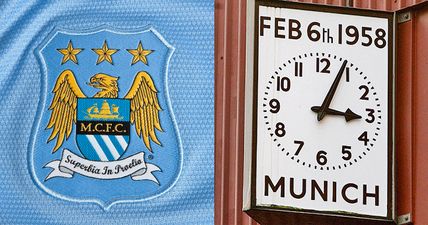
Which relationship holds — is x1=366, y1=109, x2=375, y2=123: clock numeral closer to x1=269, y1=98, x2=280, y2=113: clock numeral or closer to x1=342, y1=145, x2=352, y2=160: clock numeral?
x1=342, y1=145, x2=352, y2=160: clock numeral

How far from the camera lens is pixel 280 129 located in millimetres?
10164

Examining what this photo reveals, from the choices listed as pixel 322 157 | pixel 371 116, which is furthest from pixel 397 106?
pixel 322 157

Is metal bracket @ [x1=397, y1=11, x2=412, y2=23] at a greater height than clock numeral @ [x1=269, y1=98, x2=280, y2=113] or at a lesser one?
greater

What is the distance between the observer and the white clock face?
33.3ft

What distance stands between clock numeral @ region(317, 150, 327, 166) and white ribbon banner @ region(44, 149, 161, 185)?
4180mm

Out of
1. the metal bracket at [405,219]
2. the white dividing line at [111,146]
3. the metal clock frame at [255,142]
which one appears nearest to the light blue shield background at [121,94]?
the white dividing line at [111,146]

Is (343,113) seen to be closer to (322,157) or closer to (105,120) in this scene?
(322,157)

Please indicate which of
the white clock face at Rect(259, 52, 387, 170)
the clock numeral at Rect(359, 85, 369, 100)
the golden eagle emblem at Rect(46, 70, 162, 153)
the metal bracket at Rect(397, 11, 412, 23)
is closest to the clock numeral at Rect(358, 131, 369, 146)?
the white clock face at Rect(259, 52, 387, 170)

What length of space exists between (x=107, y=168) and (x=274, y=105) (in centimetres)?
419

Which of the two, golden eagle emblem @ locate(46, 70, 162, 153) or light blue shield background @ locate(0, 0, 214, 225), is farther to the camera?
golden eagle emblem @ locate(46, 70, 162, 153)

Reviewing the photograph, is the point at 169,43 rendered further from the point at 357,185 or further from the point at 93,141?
the point at 357,185

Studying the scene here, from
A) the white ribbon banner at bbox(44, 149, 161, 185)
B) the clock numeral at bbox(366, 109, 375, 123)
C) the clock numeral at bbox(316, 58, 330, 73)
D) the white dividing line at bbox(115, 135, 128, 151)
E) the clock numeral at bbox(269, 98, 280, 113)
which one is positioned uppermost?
the clock numeral at bbox(316, 58, 330, 73)

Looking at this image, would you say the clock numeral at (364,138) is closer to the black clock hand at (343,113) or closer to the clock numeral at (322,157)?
the black clock hand at (343,113)

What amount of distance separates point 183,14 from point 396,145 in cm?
449
